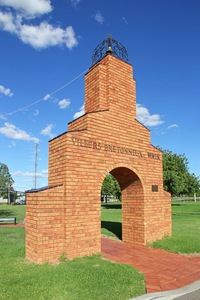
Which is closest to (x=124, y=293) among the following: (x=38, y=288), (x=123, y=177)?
(x=38, y=288)

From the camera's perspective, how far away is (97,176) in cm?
716

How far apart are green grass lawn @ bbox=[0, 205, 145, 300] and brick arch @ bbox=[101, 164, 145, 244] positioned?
2.68m

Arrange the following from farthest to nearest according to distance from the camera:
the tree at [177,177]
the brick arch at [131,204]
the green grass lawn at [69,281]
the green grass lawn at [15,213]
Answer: the tree at [177,177], the green grass lawn at [15,213], the brick arch at [131,204], the green grass lawn at [69,281]

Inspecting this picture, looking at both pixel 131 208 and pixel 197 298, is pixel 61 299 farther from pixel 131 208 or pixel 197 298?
pixel 131 208

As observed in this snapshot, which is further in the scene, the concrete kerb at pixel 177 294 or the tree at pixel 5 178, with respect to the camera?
the tree at pixel 5 178

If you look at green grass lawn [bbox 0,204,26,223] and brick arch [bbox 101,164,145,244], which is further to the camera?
green grass lawn [bbox 0,204,26,223]

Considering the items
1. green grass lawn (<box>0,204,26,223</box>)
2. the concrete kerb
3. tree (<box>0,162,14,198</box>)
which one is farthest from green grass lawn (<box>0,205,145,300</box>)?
tree (<box>0,162,14,198</box>)

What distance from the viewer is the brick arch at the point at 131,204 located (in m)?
8.35

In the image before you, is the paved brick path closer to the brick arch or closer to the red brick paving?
the red brick paving

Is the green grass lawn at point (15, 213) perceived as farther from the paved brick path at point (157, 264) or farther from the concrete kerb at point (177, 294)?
the concrete kerb at point (177, 294)

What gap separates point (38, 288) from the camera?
424cm

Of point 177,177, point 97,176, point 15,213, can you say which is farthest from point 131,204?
point 177,177

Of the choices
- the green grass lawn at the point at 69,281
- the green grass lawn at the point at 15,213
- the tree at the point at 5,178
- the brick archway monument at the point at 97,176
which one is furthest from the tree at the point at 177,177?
the tree at the point at 5,178

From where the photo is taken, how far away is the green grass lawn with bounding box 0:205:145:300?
403 centimetres
